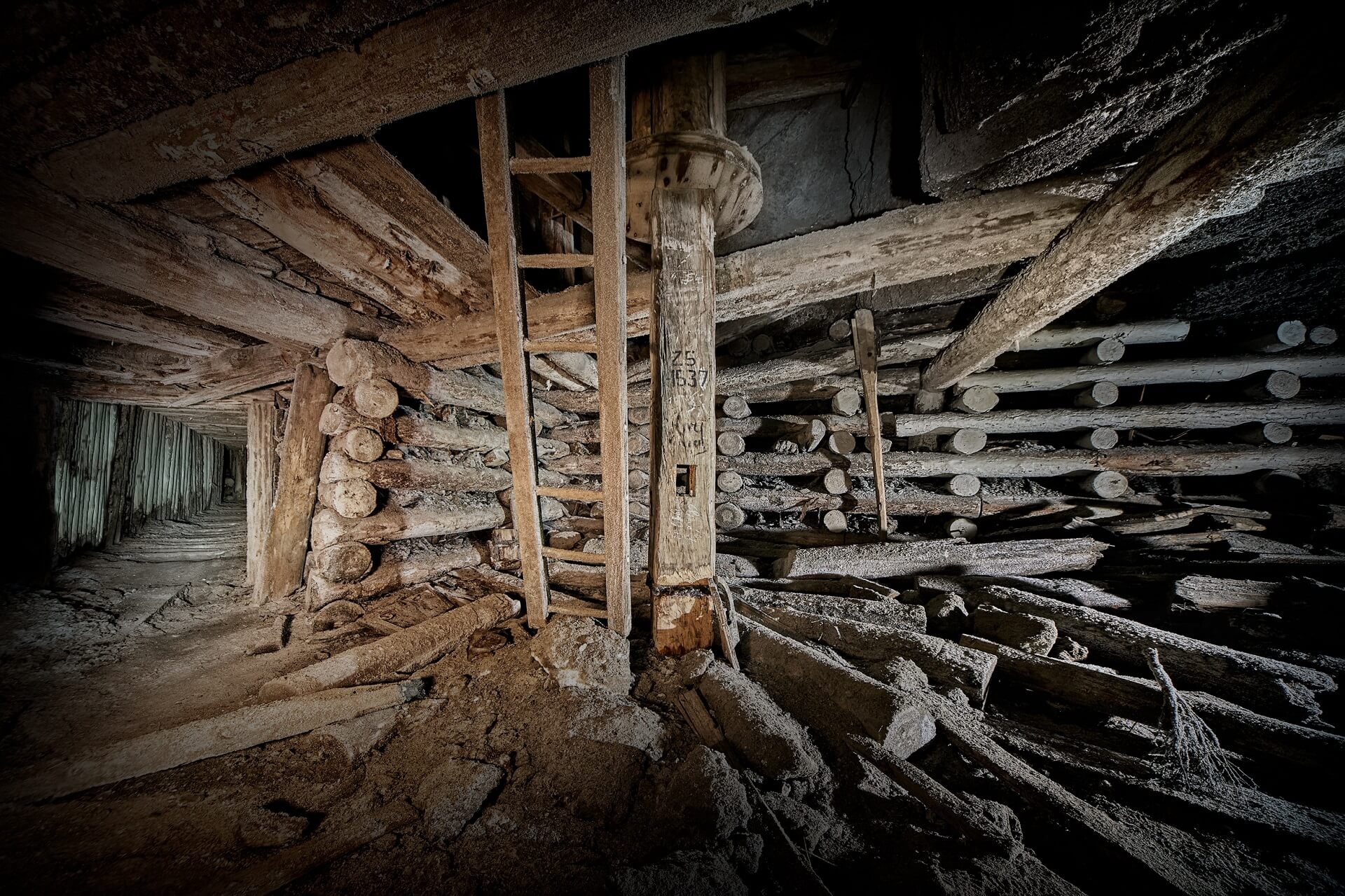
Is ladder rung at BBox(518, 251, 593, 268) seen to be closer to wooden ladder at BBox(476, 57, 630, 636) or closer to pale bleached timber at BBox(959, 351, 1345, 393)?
wooden ladder at BBox(476, 57, 630, 636)

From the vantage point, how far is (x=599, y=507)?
5.77m

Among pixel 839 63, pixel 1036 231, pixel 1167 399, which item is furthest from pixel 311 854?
pixel 1167 399

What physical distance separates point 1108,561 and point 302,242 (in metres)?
7.49

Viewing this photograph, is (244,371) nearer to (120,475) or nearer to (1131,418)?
(120,475)

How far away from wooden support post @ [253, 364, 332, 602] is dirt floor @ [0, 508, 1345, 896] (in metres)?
1.48

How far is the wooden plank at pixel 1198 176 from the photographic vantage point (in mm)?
1414

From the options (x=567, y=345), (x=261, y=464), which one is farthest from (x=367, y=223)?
(x=261, y=464)

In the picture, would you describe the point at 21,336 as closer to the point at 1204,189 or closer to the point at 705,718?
the point at 705,718

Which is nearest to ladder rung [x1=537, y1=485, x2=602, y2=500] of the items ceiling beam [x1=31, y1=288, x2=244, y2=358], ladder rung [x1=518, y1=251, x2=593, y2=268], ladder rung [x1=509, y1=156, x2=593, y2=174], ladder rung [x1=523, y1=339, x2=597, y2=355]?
ladder rung [x1=523, y1=339, x2=597, y2=355]

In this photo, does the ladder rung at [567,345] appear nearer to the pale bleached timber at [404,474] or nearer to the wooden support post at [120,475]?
the pale bleached timber at [404,474]

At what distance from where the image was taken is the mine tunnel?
1.40 meters

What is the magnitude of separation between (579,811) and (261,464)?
239 inches

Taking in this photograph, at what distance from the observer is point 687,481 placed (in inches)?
91.7

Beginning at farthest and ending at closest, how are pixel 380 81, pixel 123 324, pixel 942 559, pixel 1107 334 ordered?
pixel 1107 334 → pixel 942 559 → pixel 123 324 → pixel 380 81
